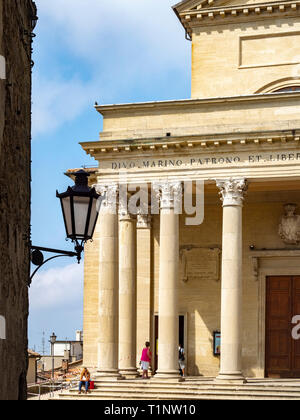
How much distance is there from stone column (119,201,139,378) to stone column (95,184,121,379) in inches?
46.6

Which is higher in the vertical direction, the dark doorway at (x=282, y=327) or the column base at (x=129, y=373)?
the dark doorway at (x=282, y=327)

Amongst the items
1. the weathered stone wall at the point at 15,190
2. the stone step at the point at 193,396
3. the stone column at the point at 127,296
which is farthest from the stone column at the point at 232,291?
the weathered stone wall at the point at 15,190

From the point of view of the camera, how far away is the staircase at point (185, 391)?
26562mm

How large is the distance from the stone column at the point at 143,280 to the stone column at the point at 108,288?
13.4 feet

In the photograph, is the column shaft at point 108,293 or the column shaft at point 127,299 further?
the column shaft at point 127,299

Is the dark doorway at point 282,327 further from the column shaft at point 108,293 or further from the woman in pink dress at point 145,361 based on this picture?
the column shaft at point 108,293

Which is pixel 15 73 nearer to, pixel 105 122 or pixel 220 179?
pixel 220 179

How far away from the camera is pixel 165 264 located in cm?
2902

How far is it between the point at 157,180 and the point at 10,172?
2279cm

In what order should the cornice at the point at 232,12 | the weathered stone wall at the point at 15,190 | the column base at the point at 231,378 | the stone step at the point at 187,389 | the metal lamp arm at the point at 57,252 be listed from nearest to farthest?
the weathered stone wall at the point at 15,190
the metal lamp arm at the point at 57,252
the stone step at the point at 187,389
the column base at the point at 231,378
the cornice at the point at 232,12

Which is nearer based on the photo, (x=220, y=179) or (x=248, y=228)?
(x=220, y=179)

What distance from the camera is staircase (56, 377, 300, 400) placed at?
26562 mm

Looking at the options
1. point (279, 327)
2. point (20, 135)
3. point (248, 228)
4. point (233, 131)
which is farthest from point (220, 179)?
point (20, 135)

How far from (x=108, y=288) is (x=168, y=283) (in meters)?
2.11
